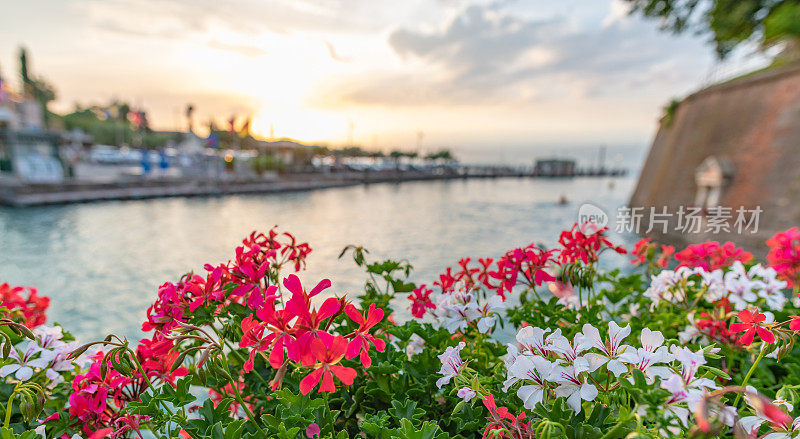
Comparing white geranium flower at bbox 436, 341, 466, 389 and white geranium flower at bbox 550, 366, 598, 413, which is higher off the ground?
white geranium flower at bbox 550, 366, 598, 413

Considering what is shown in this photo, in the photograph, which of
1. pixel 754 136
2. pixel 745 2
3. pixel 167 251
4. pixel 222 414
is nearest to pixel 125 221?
pixel 167 251

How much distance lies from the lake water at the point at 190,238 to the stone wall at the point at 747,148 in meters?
3.87

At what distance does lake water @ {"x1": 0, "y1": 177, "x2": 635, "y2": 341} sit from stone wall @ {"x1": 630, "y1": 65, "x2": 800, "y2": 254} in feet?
12.7

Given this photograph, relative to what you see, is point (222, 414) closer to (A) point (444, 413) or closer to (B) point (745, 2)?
(A) point (444, 413)

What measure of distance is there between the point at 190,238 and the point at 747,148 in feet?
64.9

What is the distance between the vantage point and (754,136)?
12.1 m

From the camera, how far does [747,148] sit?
12.2m

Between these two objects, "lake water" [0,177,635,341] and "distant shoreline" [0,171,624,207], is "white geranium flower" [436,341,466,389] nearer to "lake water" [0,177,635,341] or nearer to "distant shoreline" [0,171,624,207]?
"lake water" [0,177,635,341]

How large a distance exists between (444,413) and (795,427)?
3.18ft

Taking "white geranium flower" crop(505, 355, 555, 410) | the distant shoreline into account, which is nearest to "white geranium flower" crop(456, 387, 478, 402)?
"white geranium flower" crop(505, 355, 555, 410)

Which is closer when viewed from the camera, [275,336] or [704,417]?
[704,417]

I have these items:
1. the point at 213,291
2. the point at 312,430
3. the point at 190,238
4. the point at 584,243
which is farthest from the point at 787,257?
the point at 190,238

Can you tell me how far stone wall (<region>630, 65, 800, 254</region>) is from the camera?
1055 cm

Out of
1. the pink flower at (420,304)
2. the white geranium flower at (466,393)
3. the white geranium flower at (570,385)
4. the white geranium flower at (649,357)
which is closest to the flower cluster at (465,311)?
the pink flower at (420,304)
